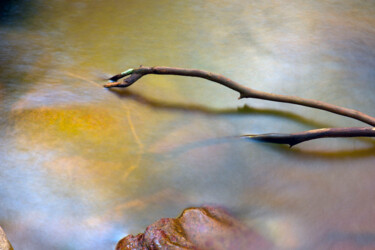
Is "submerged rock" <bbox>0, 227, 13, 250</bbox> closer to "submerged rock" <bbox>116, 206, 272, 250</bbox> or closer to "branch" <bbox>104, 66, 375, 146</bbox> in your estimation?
"submerged rock" <bbox>116, 206, 272, 250</bbox>

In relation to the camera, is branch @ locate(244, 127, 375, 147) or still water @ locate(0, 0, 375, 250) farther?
branch @ locate(244, 127, 375, 147)

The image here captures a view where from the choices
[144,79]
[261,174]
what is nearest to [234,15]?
[144,79]

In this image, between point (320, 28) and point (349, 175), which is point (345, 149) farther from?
point (320, 28)

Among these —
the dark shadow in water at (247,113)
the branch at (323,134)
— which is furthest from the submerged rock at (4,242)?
the branch at (323,134)

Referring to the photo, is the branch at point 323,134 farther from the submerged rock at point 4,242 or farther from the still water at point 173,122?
the submerged rock at point 4,242

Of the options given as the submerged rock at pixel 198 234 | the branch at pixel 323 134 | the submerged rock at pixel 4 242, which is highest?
the branch at pixel 323 134

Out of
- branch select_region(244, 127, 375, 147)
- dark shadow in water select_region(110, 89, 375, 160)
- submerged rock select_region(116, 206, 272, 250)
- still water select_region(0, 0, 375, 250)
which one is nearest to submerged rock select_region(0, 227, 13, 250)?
still water select_region(0, 0, 375, 250)
